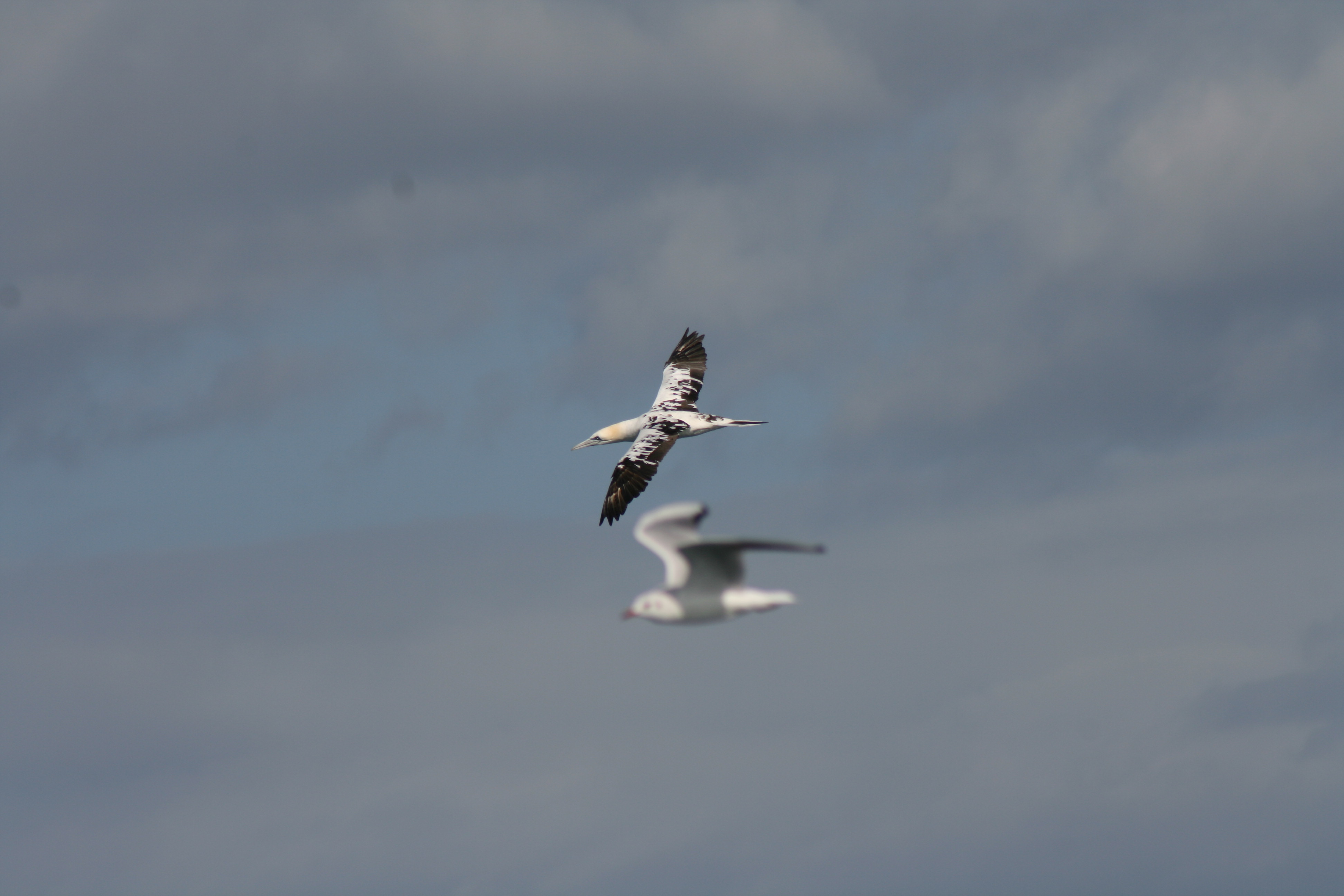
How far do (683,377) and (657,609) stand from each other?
39494mm

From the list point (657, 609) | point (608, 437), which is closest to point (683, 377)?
point (608, 437)

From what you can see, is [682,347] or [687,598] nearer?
[687,598]

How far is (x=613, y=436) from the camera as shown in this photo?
74.8 m

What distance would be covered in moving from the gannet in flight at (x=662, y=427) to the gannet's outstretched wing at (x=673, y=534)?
23.4 m

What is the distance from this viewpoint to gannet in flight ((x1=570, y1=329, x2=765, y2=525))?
2510 inches

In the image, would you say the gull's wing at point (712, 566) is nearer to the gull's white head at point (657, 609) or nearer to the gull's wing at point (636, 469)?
the gull's white head at point (657, 609)

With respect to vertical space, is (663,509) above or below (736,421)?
below

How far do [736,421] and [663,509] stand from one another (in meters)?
34.6

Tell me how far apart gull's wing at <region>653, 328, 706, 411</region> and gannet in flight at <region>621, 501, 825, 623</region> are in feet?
115

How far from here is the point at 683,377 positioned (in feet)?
255

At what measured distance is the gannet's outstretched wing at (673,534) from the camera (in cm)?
3631

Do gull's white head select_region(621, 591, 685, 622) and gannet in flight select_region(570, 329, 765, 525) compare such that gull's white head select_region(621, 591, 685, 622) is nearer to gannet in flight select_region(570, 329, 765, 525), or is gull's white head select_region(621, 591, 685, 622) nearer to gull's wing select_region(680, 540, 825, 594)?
gull's wing select_region(680, 540, 825, 594)

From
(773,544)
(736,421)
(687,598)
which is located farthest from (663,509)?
(736,421)

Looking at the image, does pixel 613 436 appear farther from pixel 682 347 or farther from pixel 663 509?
pixel 663 509
